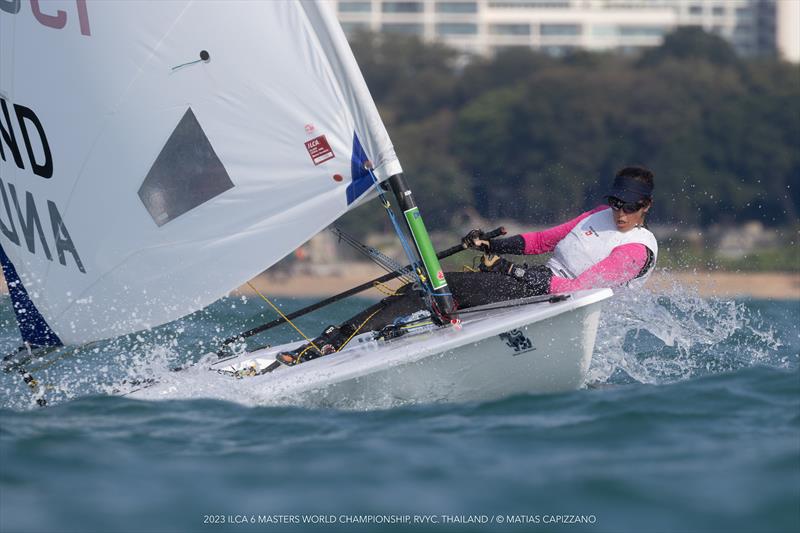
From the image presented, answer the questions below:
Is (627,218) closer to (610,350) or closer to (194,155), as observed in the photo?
(610,350)

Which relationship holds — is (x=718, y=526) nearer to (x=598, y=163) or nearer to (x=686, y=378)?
(x=686, y=378)

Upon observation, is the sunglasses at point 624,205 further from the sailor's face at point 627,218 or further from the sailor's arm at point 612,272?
the sailor's arm at point 612,272

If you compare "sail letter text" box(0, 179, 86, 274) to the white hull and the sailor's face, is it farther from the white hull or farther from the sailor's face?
the sailor's face

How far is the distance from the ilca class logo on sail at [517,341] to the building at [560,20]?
58.6 meters

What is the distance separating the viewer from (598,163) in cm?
3641

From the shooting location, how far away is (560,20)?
64500 mm

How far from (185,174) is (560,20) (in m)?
60.4

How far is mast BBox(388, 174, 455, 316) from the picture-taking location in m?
6.00

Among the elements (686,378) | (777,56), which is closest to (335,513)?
(686,378)

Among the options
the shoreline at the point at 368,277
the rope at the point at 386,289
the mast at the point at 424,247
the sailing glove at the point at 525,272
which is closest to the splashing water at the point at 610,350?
the sailing glove at the point at 525,272

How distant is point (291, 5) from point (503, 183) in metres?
30.6

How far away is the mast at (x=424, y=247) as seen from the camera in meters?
A: 6.00

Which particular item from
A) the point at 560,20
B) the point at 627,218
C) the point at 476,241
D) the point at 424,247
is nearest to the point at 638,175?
the point at 627,218

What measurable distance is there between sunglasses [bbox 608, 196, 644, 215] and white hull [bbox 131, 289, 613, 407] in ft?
2.35
